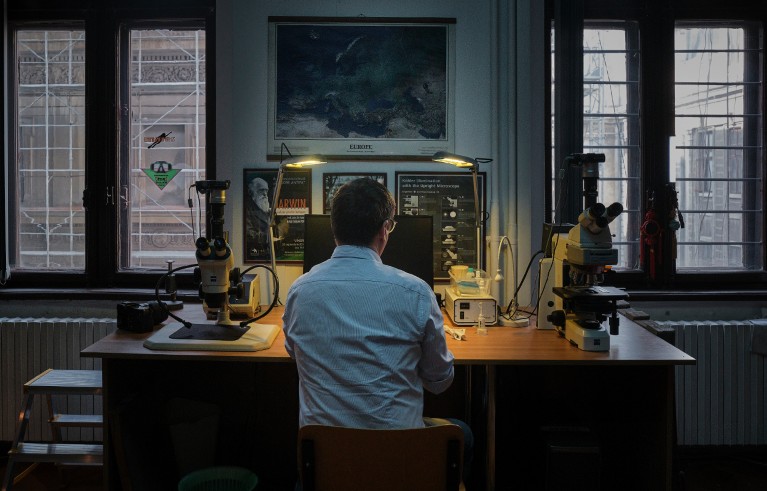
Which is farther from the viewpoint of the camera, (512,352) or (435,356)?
(512,352)

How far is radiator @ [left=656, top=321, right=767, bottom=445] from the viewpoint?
3.14 m

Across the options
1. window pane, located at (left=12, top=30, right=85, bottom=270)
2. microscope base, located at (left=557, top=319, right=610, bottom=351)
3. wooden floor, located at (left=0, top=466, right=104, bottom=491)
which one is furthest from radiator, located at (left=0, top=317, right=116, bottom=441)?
microscope base, located at (left=557, top=319, right=610, bottom=351)

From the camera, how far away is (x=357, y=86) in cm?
310

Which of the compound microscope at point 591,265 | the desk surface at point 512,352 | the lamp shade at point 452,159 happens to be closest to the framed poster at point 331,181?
the lamp shade at point 452,159

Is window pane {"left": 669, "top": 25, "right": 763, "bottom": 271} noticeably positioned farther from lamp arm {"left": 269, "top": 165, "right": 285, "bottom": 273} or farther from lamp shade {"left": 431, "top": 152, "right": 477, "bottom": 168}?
lamp arm {"left": 269, "top": 165, "right": 285, "bottom": 273}

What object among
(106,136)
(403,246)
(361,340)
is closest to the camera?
(361,340)

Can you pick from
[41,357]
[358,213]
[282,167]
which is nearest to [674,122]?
[282,167]

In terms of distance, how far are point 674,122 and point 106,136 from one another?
3.00 metres

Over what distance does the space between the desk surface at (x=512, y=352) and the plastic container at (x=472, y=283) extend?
0.81 ft

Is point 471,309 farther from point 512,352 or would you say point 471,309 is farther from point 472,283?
point 512,352

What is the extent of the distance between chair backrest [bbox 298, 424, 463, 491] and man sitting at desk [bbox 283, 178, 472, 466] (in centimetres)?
15

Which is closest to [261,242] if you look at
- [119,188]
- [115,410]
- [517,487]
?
[119,188]

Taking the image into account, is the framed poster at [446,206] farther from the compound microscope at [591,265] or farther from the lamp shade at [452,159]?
the compound microscope at [591,265]

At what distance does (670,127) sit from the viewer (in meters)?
3.29
